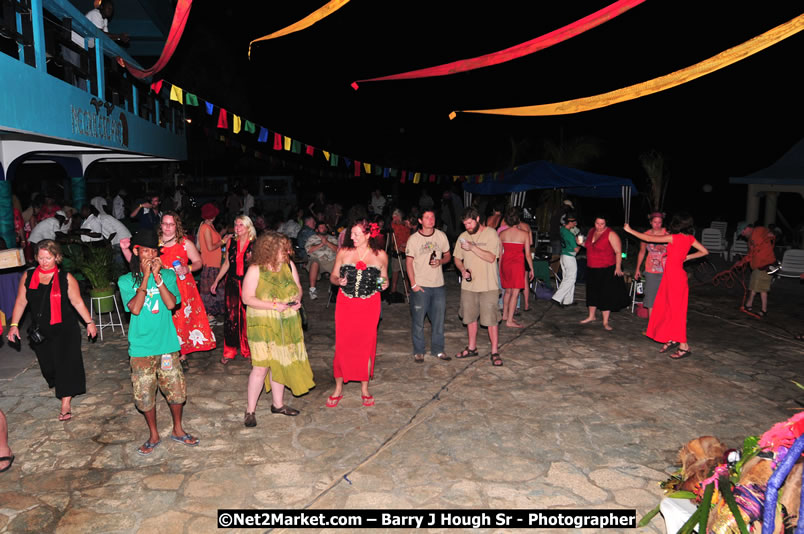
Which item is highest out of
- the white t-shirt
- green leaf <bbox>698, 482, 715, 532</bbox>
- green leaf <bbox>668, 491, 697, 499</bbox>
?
the white t-shirt

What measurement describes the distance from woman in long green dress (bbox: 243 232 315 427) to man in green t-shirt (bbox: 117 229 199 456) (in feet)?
2.11

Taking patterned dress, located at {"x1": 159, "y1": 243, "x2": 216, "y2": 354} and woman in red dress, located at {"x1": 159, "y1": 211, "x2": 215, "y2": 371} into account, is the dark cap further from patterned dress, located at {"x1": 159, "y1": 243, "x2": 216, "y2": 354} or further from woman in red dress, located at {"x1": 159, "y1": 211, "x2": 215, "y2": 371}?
patterned dress, located at {"x1": 159, "y1": 243, "x2": 216, "y2": 354}

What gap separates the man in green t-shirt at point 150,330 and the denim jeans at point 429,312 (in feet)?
9.97

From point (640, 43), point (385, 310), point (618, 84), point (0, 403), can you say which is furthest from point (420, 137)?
point (0, 403)

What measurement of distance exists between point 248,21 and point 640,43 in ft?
65.4

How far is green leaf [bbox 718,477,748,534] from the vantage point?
8.48 ft

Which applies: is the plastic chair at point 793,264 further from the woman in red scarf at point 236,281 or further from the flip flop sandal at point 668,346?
the woman in red scarf at point 236,281

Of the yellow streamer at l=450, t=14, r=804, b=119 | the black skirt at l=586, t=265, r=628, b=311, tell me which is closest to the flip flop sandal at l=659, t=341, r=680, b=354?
the black skirt at l=586, t=265, r=628, b=311

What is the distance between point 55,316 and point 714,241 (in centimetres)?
1718

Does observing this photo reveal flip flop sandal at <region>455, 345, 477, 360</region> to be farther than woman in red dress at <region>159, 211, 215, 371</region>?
Yes

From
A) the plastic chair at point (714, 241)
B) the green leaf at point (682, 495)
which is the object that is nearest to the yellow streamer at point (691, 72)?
the green leaf at point (682, 495)

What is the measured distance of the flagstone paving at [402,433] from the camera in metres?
4.23

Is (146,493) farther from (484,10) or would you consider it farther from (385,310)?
(484,10)

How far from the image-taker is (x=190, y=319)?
691 centimetres
